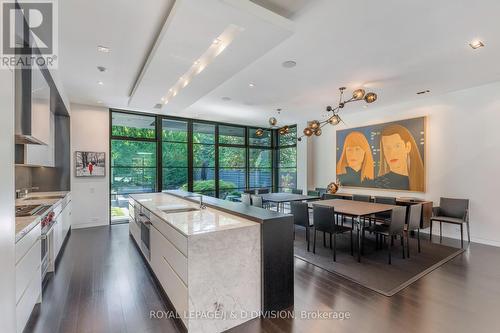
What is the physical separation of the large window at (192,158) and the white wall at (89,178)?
0.28 m

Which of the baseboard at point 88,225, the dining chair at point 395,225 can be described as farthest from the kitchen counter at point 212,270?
the baseboard at point 88,225

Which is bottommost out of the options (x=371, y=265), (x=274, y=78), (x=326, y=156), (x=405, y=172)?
(x=371, y=265)

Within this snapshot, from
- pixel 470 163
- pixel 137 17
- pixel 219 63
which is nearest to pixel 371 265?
pixel 470 163

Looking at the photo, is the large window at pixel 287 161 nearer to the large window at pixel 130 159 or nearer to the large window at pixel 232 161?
the large window at pixel 232 161

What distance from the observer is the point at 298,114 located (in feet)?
23.5

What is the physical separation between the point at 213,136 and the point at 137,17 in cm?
574

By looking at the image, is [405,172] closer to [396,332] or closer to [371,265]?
[371,265]

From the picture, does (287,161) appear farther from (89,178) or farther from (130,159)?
(89,178)

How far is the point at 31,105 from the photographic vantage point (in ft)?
9.24

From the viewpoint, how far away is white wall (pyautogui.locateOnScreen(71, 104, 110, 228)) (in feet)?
19.4

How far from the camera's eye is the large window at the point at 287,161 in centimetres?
898

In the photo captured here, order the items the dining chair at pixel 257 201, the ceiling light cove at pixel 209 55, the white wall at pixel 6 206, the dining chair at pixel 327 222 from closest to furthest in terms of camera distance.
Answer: the white wall at pixel 6 206 → the ceiling light cove at pixel 209 55 → the dining chair at pixel 327 222 → the dining chair at pixel 257 201

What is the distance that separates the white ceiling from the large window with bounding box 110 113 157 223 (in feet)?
4.42

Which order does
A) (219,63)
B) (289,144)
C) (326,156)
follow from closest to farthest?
(219,63) → (326,156) → (289,144)
